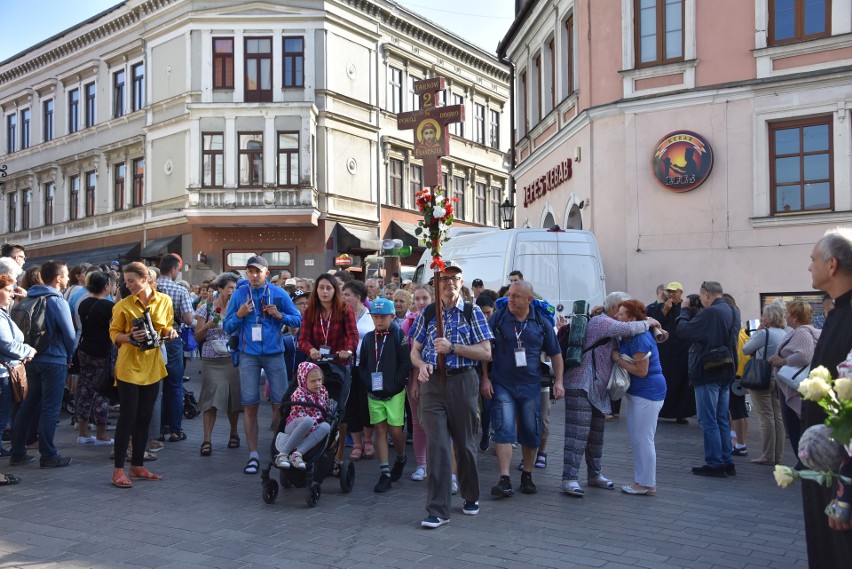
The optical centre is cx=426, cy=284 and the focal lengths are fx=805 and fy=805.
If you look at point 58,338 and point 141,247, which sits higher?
point 141,247

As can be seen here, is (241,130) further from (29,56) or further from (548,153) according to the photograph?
(29,56)

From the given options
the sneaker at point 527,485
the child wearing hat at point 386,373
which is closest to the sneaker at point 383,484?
the child wearing hat at point 386,373

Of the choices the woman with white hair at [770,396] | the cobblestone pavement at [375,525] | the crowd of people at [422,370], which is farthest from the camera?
the woman with white hair at [770,396]

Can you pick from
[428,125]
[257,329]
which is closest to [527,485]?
[257,329]

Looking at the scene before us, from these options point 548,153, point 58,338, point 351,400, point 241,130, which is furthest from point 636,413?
point 241,130

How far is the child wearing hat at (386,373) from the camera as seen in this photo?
760 cm

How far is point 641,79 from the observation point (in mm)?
17094

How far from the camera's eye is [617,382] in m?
7.17

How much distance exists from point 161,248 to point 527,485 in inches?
975

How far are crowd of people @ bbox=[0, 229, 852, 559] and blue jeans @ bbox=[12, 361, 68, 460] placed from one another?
14mm

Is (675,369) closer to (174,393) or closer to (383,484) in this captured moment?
(383,484)

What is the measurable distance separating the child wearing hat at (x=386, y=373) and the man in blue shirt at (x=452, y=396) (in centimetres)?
101

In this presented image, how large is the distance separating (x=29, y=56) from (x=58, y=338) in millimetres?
35579

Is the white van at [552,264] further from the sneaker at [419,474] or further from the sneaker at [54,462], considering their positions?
the sneaker at [54,462]
